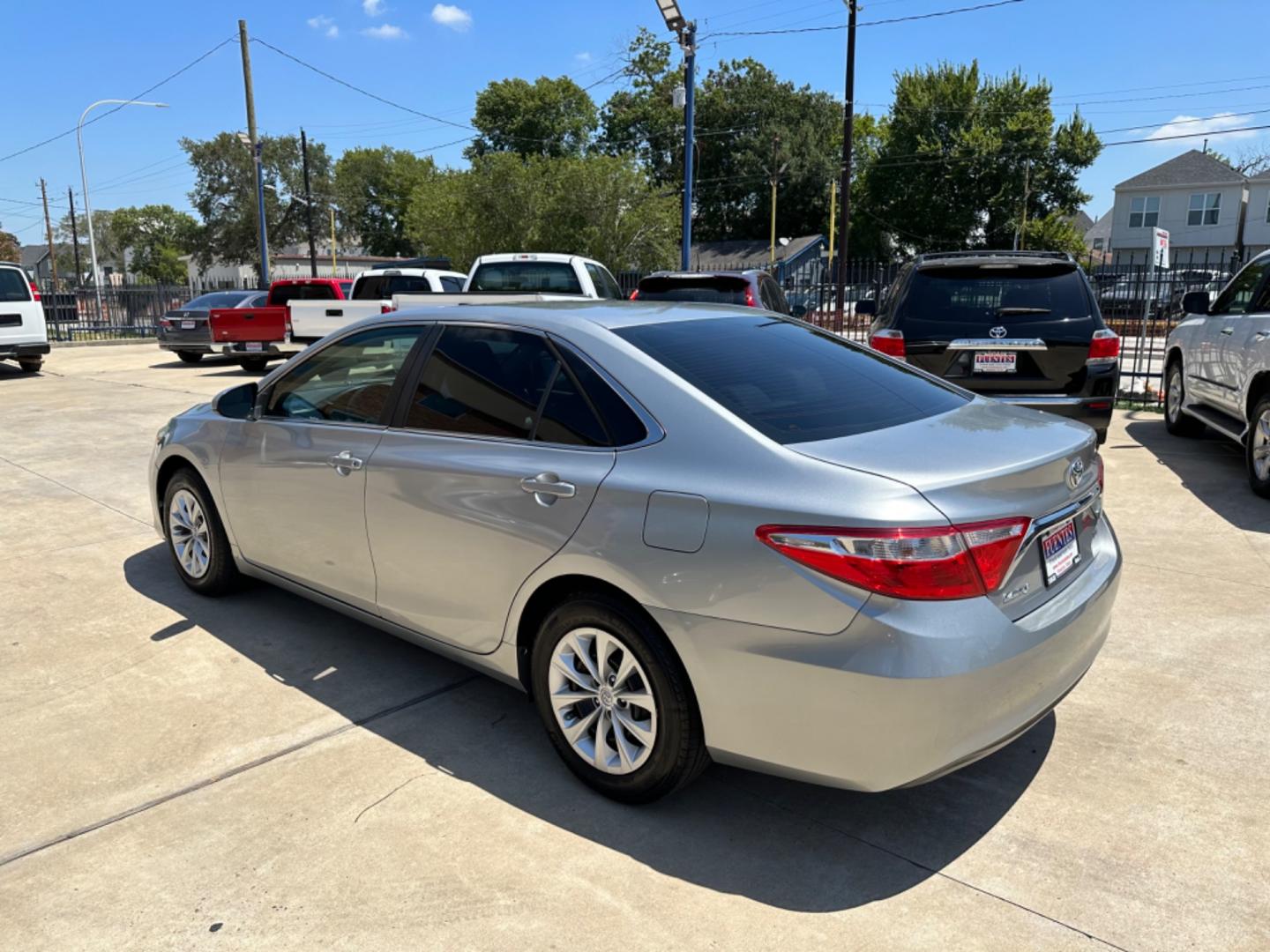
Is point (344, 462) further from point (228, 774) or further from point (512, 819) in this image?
point (512, 819)

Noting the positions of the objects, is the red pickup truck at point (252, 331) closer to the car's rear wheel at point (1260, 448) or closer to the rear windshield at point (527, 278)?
the rear windshield at point (527, 278)

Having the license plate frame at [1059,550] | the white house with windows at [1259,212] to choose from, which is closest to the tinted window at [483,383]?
the license plate frame at [1059,550]

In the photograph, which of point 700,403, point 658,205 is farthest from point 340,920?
point 658,205

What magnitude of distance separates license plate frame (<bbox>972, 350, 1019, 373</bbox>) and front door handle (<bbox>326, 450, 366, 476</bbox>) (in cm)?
476

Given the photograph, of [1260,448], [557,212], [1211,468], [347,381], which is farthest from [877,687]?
[557,212]

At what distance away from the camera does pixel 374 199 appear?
88.4 m

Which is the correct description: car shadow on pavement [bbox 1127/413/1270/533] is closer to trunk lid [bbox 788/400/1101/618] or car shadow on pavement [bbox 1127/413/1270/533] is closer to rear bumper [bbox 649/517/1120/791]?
trunk lid [bbox 788/400/1101/618]

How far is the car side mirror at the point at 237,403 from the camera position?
4.51m

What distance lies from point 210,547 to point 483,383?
7.32 feet

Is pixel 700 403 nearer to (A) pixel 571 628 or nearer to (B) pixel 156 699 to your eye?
(A) pixel 571 628

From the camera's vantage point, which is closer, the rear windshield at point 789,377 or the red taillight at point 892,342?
the rear windshield at point 789,377

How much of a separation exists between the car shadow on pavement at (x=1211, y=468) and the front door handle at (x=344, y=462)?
5.73 meters

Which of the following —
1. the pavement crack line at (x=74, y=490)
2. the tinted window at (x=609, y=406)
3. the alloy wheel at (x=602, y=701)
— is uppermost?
the tinted window at (x=609, y=406)

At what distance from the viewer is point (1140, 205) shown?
59062 mm
